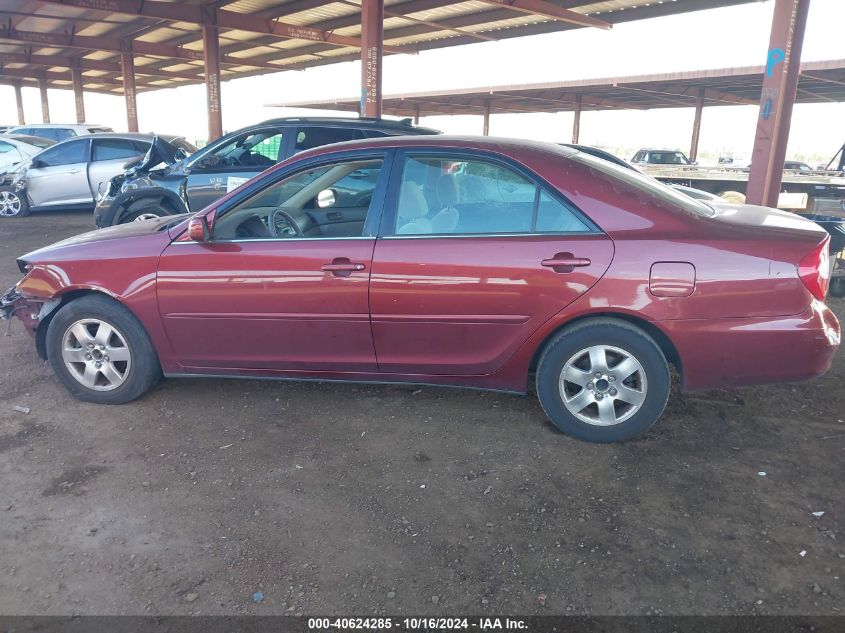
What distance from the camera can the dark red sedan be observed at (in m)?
3.24

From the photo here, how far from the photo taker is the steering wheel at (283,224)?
13.3ft

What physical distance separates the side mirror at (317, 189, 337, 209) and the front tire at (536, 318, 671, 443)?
2.15m

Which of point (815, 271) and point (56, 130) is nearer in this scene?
point (815, 271)

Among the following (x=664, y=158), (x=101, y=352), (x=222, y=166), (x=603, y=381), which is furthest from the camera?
(x=664, y=158)

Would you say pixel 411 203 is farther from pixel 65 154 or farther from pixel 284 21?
pixel 284 21

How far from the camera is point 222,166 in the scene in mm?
8023

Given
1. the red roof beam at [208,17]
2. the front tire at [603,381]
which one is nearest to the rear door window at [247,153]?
the front tire at [603,381]

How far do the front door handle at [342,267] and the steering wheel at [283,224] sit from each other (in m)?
0.55

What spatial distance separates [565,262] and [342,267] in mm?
1243

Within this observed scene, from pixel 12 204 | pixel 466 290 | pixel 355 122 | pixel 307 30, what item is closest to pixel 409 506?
pixel 466 290

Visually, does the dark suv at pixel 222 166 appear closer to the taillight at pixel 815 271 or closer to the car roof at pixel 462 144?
the car roof at pixel 462 144

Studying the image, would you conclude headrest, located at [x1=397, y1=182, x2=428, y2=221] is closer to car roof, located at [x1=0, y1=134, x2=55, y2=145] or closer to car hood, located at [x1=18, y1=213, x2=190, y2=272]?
car hood, located at [x1=18, y1=213, x2=190, y2=272]

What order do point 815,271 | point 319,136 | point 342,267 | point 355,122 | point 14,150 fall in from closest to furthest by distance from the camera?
point 815,271 < point 342,267 < point 355,122 < point 319,136 < point 14,150

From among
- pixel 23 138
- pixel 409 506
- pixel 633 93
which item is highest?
pixel 633 93
